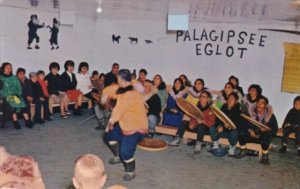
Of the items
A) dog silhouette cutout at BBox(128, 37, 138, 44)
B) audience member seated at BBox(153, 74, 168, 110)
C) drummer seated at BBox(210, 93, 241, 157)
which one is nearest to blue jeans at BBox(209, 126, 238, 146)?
drummer seated at BBox(210, 93, 241, 157)

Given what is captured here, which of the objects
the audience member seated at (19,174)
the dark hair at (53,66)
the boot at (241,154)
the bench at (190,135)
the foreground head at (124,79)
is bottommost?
the boot at (241,154)

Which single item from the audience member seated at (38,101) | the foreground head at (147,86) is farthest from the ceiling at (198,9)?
the foreground head at (147,86)

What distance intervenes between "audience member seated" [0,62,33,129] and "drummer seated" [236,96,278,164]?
403 centimetres

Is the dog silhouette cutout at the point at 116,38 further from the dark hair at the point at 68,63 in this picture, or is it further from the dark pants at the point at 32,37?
the dark pants at the point at 32,37

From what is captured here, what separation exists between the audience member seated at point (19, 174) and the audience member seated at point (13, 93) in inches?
218

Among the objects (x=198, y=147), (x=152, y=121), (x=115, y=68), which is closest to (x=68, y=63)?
(x=115, y=68)

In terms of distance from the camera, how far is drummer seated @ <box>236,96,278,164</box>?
21.0 ft

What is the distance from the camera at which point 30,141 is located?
691cm

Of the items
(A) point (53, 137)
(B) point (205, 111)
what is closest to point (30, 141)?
(A) point (53, 137)

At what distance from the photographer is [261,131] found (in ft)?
21.2

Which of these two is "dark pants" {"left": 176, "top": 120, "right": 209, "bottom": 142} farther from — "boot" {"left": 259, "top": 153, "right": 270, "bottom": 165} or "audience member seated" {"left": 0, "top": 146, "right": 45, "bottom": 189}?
"audience member seated" {"left": 0, "top": 146, "right": 45, "bottom": 189}

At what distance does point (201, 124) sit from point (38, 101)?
340cm

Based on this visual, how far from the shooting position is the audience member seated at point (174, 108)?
292 inches

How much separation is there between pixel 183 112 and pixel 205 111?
45cm
